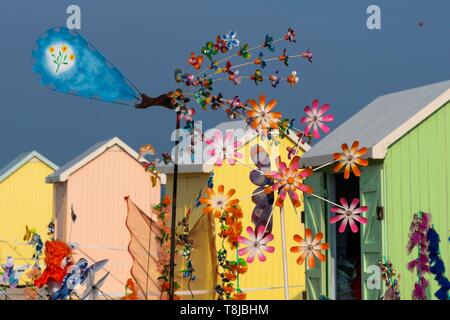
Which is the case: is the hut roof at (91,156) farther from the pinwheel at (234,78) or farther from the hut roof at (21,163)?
the pinwheel at (234,78)

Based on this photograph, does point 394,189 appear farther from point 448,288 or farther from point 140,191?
point 140,191

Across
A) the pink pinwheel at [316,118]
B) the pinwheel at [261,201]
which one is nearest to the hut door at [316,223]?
the pinwheel at [261,201]

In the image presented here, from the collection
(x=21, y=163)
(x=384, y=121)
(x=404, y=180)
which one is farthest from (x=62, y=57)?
(x=21, y=163)

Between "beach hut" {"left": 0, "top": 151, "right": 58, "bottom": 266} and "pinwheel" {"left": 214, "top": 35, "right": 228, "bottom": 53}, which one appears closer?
"pinwheel" {"left": 214, "top": 35, "right": 228, "bottom": 53}

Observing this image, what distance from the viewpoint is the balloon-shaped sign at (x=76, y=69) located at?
6.16 m

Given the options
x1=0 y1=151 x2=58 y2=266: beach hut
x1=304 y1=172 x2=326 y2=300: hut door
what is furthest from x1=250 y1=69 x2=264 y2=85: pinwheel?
x1=0 y1=151 x2=58 y2=266: beach hut

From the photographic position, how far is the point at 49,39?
21.0ft

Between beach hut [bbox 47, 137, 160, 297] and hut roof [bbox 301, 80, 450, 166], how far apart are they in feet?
17.2

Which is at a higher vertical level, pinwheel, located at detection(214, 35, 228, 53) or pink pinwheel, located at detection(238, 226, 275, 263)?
pinwheel, located at detection(214, 35, 228, 53)

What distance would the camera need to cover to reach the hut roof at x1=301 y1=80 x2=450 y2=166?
28.8ft

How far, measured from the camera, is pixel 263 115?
660 cm

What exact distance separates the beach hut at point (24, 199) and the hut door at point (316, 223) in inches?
340

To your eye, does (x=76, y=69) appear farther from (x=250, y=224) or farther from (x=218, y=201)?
(x=250, y=224)

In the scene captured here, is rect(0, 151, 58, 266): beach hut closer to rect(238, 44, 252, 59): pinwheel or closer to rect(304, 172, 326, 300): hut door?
rect(304, 172, 326, 300): hut door
